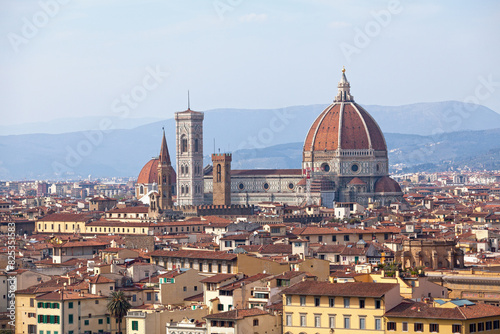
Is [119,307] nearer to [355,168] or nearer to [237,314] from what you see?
[237,314]

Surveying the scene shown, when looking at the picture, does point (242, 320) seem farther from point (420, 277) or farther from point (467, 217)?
point (467, 217)

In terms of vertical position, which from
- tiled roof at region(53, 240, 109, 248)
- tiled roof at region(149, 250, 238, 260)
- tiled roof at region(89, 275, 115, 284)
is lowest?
tiled roof at region(89, 275, 115, 284)

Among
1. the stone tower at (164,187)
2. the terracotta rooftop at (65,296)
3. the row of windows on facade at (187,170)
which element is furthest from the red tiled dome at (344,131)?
the terracotta rooftop at (65,296)

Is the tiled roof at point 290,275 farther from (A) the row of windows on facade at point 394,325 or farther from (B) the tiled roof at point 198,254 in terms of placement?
(B) the tiled roof at point 198,254

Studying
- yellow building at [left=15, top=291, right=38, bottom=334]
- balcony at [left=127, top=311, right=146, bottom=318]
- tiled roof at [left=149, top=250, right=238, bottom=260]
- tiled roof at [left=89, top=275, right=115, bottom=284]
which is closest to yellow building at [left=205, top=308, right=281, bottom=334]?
balcony at [left=127, top=311, right=146, bottom=318]

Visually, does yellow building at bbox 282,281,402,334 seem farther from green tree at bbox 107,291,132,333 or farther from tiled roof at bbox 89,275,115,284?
tiled roof at bbox 89,275,115,284

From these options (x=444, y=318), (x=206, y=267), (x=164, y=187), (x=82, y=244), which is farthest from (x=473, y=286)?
(x=164, y=187)
